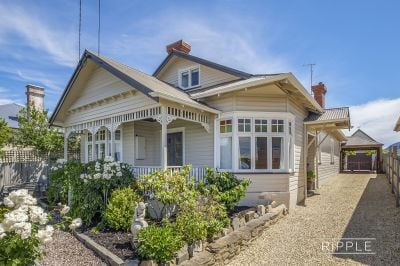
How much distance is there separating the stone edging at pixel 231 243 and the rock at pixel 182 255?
0.08 metres

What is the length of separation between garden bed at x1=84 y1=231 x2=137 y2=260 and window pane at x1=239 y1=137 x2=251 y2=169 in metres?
4.52

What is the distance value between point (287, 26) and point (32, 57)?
36.5 ft

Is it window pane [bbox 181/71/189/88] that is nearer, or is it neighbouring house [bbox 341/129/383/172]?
window pane [bbox 181/71/189/88]

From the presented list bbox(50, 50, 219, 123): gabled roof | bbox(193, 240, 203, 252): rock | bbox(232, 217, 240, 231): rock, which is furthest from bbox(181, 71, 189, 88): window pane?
bbox(193, 240, 203, 252): rock

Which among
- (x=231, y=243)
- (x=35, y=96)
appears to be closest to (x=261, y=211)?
(x=231, y=243)

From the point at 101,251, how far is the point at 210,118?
586 cm

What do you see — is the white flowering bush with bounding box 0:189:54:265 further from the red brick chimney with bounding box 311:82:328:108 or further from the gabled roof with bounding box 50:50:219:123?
the red brick chimney with bounding box 311:82:328:108

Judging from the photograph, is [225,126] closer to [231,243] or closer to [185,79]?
[185,79]

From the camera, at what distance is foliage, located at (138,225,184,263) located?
4.64m

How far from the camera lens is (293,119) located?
9.91 meters

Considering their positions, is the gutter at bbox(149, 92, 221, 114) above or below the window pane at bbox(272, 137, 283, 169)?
above

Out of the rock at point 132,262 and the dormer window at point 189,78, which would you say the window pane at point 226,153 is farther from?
the rock at point 132,262

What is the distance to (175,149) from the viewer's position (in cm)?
1173

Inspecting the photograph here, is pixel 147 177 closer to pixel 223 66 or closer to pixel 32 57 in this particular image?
pixel 223 66
